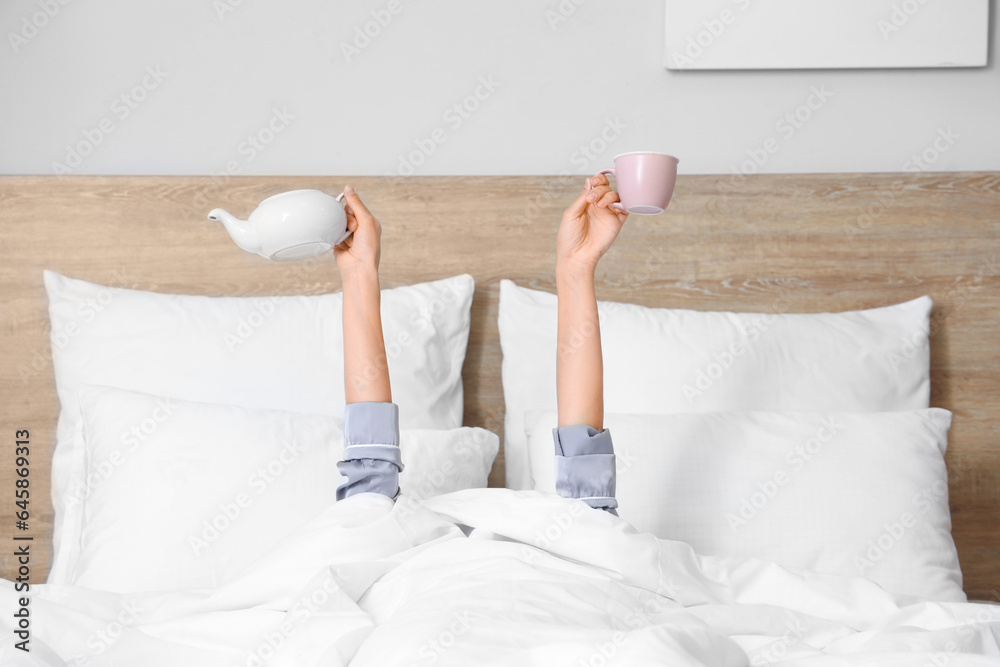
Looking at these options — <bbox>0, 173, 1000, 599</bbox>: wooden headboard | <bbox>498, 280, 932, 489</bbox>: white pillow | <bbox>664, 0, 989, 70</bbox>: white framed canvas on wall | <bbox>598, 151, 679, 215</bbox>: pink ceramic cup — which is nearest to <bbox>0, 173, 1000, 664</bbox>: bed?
<bbox>0, 173, 1000, 599</bbox>: wooden headboard

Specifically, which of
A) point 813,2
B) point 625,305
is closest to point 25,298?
point 625,305

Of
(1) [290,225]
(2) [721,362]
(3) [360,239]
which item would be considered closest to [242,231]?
(1) [290,225]

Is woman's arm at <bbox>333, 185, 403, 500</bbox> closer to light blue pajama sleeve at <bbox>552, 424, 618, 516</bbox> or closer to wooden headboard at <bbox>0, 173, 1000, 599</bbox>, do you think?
light blue pajama sleeve at <bbox>552, 424, 618, 516</bbox>

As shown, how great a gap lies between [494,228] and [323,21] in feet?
2.12

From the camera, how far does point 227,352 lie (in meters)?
1.67

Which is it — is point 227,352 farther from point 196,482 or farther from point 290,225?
point 290,225

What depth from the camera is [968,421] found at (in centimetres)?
193

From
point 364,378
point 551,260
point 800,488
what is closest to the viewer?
point 364,378

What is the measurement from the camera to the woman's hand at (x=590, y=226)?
1.43 metres

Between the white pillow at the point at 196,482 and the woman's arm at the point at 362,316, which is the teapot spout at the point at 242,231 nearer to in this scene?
the woman's arm at the point at 362,316

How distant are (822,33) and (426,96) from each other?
3.16ft

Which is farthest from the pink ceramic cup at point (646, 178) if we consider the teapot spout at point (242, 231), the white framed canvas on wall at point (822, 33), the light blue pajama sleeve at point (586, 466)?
the white framed canvas on wall at point (822, 33)

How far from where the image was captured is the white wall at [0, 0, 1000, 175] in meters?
1.94

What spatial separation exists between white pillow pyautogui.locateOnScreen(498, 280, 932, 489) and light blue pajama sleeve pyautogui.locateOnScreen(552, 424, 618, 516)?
0.28m
